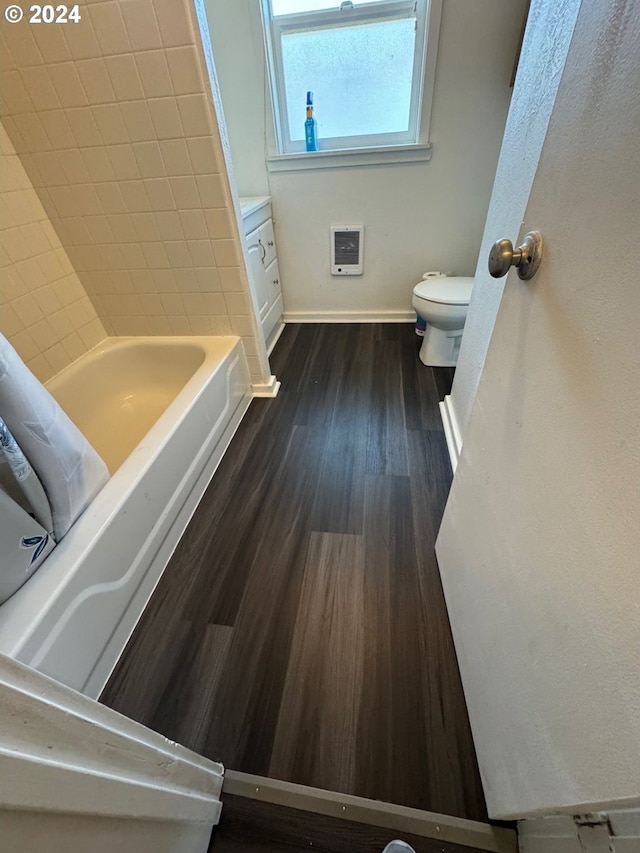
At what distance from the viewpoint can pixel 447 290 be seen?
1.84m

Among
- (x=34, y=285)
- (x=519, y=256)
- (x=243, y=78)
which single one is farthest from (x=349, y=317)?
(x=519, y=256)

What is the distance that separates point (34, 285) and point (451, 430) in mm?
1865

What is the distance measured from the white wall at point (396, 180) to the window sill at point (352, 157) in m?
0.04

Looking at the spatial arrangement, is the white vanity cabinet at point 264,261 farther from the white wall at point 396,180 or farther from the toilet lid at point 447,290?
the toilet lid at point 447,290

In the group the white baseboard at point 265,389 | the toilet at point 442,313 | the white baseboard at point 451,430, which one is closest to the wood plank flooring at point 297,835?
the white baseboard at point 451,430

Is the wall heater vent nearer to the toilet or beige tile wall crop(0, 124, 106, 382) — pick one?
the toilet

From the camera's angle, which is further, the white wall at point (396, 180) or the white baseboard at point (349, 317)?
the white baseboard at point (349, 317)

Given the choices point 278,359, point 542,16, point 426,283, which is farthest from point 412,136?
point 278,359

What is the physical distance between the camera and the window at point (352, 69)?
176 centimetres

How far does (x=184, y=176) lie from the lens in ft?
4.29

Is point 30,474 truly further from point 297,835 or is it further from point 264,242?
point 264,242

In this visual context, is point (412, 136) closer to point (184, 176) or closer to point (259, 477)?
point (184, 176)

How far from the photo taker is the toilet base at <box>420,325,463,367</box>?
1.96 meters

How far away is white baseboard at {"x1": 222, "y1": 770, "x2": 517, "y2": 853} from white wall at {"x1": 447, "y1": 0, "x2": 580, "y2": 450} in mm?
1152
